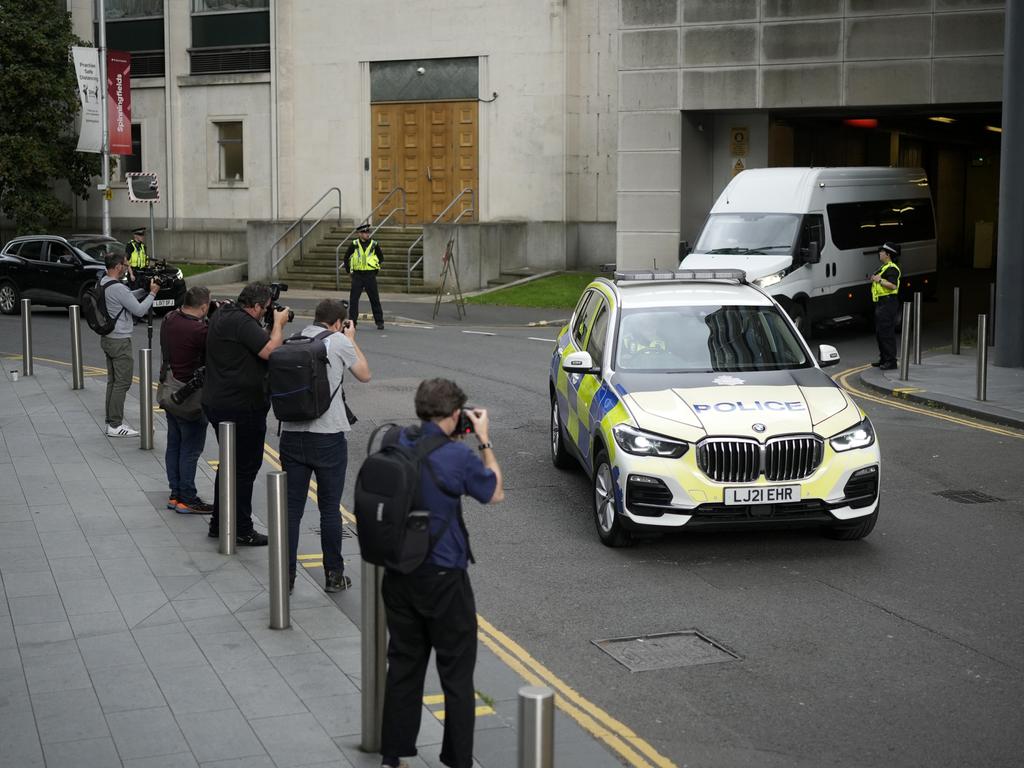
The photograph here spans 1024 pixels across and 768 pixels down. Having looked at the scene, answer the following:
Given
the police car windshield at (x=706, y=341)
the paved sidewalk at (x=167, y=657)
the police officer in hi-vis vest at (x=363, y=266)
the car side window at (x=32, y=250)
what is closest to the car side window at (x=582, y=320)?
the police car windshield at (x=706, y=341)

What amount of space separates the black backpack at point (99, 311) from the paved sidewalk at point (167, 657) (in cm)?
231

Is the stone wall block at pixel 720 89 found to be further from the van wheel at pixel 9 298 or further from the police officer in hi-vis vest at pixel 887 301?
the van wheel at pixel 9 298

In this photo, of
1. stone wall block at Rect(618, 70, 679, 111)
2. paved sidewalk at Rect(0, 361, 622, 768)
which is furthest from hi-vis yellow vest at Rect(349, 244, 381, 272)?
paved sidewalk at Rect(0, 361, 622, 768)

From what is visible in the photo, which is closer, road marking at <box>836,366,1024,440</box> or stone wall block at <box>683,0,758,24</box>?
road marking at <box>836,366,1024,440</box>

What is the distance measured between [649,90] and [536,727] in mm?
26035

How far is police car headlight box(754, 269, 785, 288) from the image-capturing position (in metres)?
21.4

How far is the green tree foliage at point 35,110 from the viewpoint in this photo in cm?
3628

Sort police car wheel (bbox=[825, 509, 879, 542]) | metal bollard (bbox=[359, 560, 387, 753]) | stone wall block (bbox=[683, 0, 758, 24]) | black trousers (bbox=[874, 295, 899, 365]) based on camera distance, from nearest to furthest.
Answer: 1. metal bollard (bbox=[359, 560, 387, 753])
2. police car wheel (bbox=[825, 509, 879, 542])
3. black trousers (bbox=[874, 295, 899, 365])
4. stone wall block (bbox=[683, 0, 758, 24])

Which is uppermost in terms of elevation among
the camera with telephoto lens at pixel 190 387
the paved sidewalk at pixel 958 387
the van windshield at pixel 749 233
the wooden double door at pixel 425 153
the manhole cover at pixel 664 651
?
the wooden double door at pixel 425 153

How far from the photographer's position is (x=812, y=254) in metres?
22.1

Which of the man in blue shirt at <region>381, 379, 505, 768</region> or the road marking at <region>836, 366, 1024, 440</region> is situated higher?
the man in blue shirt at <region>381, 379, 505, 768</region>

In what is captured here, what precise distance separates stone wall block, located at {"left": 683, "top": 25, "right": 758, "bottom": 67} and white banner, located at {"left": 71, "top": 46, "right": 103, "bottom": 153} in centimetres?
A: 1278

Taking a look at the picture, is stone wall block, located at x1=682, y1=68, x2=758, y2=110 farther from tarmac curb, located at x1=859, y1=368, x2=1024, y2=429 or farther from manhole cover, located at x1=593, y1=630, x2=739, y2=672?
manhole cover, located at x1=593, y1=630, x2=739, y2=672

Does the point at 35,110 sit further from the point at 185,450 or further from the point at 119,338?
the point at 185,450
